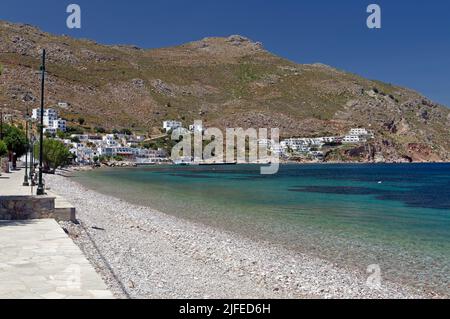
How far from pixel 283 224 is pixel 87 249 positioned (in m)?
11.9

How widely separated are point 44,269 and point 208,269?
487 centimetres

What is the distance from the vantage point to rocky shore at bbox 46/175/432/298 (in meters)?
9.81

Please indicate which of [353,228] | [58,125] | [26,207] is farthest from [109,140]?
[26,207]

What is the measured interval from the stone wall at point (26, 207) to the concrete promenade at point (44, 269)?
2025 mm

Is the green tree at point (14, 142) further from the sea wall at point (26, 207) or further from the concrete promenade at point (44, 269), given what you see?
the concrete promenade at point (44, 269)

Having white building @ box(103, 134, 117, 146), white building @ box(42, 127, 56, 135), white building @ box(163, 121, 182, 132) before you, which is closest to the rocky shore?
white building @ box(42, 127, 56, 135)

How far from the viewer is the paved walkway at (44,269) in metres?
6.86

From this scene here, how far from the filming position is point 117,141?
463 ft

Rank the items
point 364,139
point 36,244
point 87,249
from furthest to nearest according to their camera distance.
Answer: point 364,139 → point 87,249 → point 36,244

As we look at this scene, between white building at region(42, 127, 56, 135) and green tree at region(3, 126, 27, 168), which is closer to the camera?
green tree at region(3, 126, 27, 168)

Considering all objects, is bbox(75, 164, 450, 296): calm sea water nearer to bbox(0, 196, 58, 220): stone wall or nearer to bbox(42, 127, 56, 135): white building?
bbox(0, 196, 58, 220): stone wall

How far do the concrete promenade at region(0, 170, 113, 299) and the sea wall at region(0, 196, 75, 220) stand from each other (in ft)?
6.65
